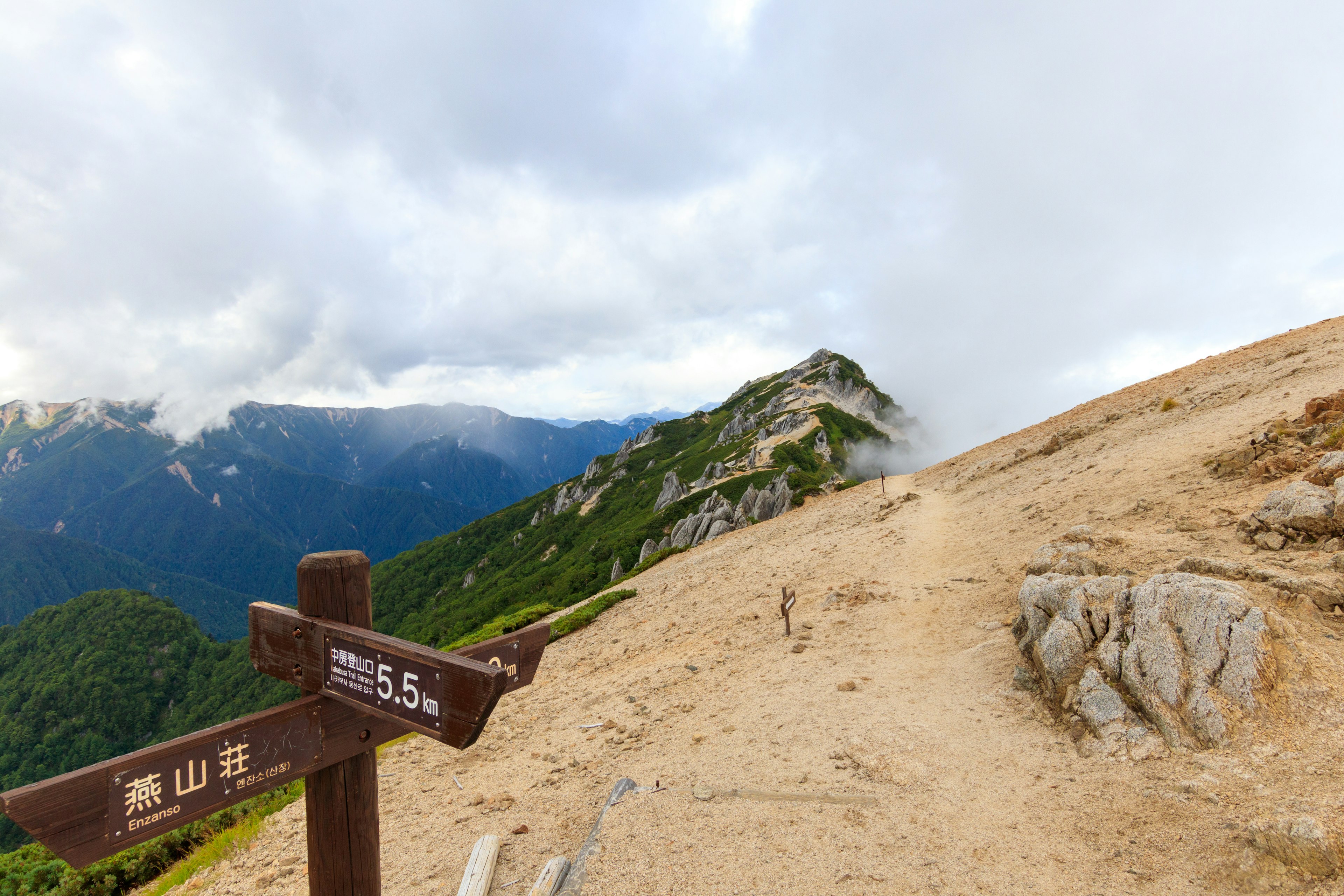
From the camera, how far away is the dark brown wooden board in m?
4.81

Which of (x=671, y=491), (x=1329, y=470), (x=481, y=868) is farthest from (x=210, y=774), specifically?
(x=671, y=491)

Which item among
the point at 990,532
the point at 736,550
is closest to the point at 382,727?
the point at 990,532

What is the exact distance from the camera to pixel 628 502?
10681 cm

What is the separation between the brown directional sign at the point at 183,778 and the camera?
9.44ft

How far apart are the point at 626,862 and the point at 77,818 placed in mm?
5413

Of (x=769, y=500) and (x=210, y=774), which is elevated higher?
(x=769, y=500)

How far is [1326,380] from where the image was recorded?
803 inches

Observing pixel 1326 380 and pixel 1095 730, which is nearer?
pixel 1095 730

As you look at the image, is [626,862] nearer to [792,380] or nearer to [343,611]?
[343,611]

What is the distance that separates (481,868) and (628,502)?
3936 inches

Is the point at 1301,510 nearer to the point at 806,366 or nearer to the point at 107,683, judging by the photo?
the point at 806,366

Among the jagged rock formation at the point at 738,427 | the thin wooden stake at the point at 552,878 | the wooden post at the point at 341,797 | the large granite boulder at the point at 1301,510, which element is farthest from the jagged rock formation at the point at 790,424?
the wooden post at the point at 341,797

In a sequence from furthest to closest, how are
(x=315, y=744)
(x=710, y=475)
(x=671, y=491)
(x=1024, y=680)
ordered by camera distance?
1. (x=671, y=491)
2. (x=710, y=475)
3. (x=1024, y=680)
4. (x=315, y=744)

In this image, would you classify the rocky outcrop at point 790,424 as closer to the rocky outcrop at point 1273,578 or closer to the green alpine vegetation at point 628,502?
the green alpine vegetation at point 628,502
